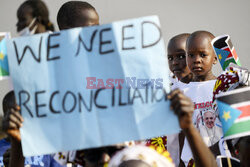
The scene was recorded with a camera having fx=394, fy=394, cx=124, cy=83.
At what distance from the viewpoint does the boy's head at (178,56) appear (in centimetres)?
556

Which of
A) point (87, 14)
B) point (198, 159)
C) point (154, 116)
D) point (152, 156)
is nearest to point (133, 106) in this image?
point (154, 116)

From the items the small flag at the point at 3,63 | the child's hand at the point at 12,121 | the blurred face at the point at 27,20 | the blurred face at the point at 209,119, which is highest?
the blurred face at the point at 27,20

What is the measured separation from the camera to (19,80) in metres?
2.07

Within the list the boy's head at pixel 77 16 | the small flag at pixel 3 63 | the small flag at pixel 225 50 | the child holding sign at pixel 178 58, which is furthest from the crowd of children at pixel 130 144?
the child holding sign at pixel 178 58

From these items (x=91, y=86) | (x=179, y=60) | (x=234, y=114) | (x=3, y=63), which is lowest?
(x=234, y=114)

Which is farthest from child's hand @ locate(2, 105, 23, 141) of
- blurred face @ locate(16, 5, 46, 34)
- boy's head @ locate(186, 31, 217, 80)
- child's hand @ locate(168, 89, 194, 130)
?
boy's head @ locate(186, 31, 217, 80)

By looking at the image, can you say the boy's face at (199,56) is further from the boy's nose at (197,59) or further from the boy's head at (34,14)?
the boy's head at (34,14)

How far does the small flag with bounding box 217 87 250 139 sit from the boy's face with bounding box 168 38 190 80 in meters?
2.97

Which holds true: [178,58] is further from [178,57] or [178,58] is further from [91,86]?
[91,86]

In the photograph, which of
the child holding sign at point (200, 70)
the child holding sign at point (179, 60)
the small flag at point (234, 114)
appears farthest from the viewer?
the child holding sign at point (179, 60)

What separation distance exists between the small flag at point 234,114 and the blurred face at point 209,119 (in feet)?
5.04

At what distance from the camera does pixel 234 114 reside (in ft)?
8.14

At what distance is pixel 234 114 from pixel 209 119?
5.45 feet

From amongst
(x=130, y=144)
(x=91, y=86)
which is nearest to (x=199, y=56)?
(x=130, y=144)
